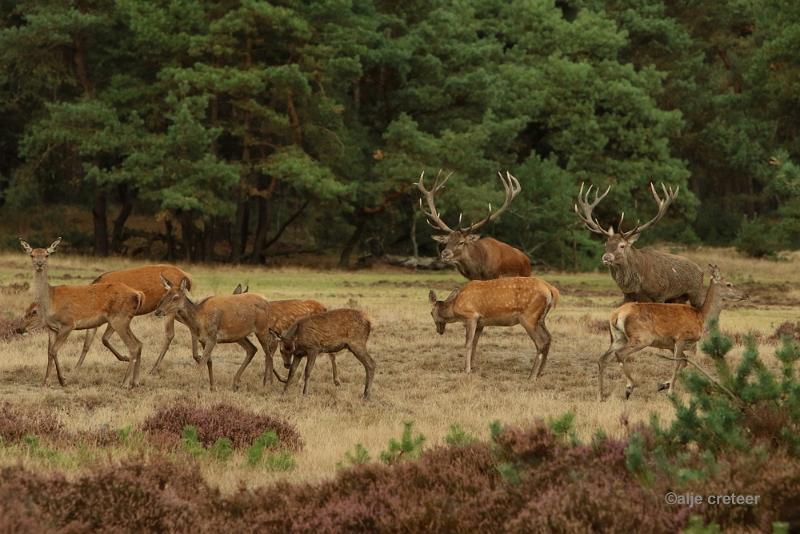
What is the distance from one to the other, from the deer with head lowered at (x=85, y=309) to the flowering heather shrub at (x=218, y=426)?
9.33ft

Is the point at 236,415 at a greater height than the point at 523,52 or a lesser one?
lesser

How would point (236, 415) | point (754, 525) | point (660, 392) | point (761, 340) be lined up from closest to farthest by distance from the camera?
point (754, 525) < point (236, 415) < point (660, 392) < point (761, 340)

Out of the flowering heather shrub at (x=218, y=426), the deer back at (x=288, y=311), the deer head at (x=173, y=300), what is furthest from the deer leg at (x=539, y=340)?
the flowering heather shrub at (x=218, y=426)

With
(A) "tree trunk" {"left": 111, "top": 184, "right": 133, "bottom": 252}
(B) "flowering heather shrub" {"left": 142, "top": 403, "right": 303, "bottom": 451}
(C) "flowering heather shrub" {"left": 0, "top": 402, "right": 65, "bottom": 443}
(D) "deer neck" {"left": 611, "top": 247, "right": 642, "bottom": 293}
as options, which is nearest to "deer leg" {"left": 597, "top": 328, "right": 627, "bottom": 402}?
(D) "deer neck" {"left": 611, "top": 247, "right": 642, "bottom": 293}

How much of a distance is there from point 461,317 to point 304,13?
73.8 feet

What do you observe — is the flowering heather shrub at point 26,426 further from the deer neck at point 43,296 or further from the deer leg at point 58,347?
the deer neck at point 43,296

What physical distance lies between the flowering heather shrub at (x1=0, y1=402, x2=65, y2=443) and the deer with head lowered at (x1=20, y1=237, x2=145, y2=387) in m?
2.48

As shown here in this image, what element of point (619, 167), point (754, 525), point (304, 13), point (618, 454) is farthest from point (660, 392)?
point (619, 167)

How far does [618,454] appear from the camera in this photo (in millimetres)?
7207

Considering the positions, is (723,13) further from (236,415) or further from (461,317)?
(236,415)

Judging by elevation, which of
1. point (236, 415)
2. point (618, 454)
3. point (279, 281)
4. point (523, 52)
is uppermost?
point (523, 52)

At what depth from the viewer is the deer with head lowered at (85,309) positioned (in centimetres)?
1305

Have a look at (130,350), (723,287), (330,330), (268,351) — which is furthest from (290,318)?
(723,287)

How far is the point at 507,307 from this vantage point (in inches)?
580
